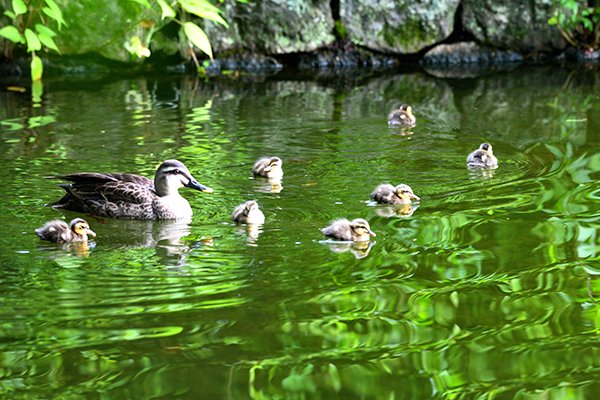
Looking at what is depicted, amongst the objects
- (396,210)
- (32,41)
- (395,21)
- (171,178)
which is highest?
(395,21)

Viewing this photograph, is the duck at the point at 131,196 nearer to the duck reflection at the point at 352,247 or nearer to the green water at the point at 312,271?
the green water at the point at 312,271

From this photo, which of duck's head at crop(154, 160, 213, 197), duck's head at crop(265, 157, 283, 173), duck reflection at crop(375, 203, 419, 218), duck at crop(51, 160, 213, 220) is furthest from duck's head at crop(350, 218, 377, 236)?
duck's head at crop(265, 157, 283, 173)


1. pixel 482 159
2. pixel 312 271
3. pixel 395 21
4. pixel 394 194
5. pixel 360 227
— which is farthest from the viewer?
pixel 395 21

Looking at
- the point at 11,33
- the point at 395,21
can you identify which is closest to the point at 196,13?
the point at 11,33

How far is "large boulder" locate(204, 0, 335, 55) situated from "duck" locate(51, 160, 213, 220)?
7217mm

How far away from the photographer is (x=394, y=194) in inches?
272

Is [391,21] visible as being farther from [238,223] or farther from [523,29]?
[238,223]

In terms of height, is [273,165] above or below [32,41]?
below

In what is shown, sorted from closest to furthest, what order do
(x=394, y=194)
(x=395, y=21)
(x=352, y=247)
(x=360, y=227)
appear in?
(x=352, y=247)
(x=360, y=227)
(x=394, y=194)
(x=395, y=21)

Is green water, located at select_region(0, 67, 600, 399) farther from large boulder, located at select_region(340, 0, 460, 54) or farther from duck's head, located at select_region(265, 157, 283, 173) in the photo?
large boulder, located at select_region(340, 0, 460, 54)

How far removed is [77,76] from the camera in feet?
43.9

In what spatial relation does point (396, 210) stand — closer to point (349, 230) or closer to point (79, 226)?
point (349, 230)

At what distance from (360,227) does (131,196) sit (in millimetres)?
1660

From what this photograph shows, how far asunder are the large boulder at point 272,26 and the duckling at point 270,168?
21.1 ft
